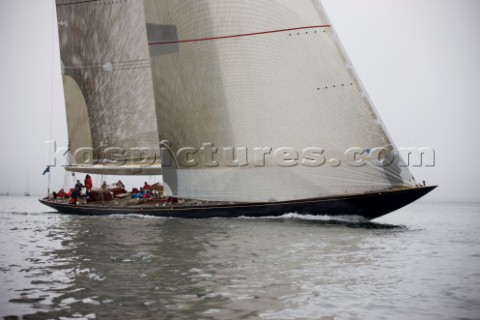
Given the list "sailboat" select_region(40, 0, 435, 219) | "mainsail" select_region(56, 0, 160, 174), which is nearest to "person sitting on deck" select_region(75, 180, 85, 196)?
"mainsail" select_region(56, 0, 160, 174)

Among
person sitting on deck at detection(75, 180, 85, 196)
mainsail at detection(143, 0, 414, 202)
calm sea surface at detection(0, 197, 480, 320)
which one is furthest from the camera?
person sitting on deck at detection(75, 180, 85, 196)

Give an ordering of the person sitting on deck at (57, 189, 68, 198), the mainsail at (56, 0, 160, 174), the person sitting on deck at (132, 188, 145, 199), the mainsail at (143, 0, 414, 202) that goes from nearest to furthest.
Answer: the mainsail at (143, 0, 414, 202), the person sitting on deck at (132, 188, 145, 199), the mainsail at (56, 0, 160, 174), the person sitting on deck at (57, 189, 68, 198)

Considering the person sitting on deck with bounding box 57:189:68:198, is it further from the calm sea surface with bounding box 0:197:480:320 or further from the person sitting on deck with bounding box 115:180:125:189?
the calm sea surface with bounding box 0:197:480:320

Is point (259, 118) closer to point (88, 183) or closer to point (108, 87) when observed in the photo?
point (108, 87)

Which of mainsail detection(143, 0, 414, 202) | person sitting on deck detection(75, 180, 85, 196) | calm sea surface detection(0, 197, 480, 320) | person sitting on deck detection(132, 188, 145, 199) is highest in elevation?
mainsail detection(143, 0, 414, 202)

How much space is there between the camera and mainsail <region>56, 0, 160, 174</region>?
2638 centimetres

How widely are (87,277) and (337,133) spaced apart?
40.9 ft

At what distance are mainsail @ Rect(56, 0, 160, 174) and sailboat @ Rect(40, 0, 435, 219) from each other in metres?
0.24

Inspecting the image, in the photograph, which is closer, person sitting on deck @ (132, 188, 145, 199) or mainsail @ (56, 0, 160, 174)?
person sitting on deck @ (132, 188, 145, 199)

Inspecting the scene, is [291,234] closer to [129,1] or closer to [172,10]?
[172,10]

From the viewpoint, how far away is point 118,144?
2747 centimetres

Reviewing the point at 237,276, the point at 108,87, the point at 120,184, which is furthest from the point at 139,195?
the point at 237,276

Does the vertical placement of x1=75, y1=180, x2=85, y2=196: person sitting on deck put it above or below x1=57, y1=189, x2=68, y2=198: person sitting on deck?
above

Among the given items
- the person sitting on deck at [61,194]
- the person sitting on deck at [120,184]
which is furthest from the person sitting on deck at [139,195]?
the person sitting on deck at [61,194]
